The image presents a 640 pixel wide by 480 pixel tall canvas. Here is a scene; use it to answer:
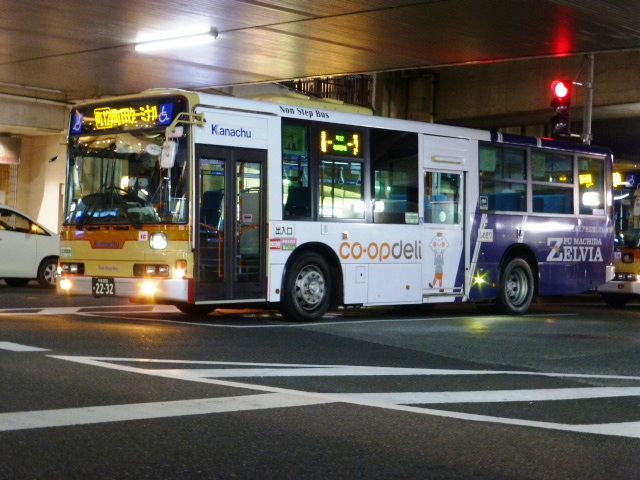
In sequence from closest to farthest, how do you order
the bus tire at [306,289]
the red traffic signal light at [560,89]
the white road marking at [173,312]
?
the white road marking at [173,312] → the bus tire at [306,289] → the red traffic signal light at [560,89]

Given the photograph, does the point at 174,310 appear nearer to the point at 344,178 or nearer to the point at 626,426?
the point at 344,178

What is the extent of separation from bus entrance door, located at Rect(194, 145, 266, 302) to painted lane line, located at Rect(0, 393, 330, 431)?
604 centimetres

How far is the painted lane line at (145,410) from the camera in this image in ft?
22.5

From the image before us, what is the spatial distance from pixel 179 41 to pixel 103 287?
7043 millimetres

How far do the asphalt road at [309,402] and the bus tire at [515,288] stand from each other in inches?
156

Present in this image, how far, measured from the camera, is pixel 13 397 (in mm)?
7672

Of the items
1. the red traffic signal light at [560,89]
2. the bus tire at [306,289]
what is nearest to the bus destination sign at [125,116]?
the bus tire at [306,289]

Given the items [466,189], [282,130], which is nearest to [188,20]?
[282,130]

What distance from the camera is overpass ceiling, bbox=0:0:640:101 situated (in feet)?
55.2

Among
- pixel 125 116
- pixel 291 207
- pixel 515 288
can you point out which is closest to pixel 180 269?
pixel 291 207

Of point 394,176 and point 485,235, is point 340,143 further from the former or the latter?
point 485,235

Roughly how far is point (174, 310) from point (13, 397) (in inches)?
369

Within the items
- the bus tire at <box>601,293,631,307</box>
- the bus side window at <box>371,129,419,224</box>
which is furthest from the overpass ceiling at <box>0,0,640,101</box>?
the bus tire at <box>601,293,631,307</box>

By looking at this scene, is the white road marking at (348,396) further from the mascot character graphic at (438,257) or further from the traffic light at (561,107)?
the traffic light at (561,107)
